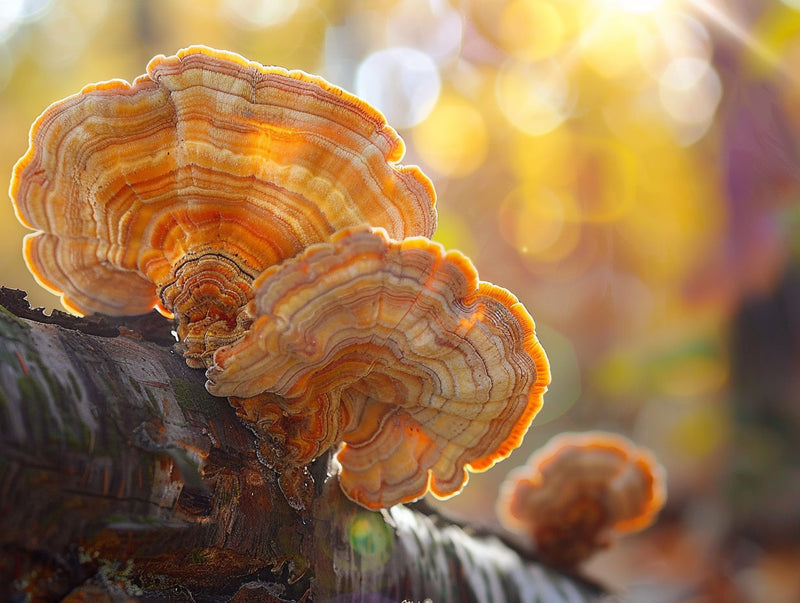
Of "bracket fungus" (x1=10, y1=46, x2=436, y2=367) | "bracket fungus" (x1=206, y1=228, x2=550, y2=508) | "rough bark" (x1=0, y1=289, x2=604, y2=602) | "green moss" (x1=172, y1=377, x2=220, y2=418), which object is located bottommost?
"rough bark" (x1=0, y1=289, x2=604, y2=602)

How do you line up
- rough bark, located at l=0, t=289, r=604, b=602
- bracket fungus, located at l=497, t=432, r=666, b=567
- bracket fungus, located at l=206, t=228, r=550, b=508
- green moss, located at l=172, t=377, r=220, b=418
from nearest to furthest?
rough bark, located at l=0, t=289, r=604, b=602, bracket fungus, located at l=206, t=228, r=550, b=508, green moss, located at l=172, t=377, r=220, b=418, bracket fungus, located at l=497, t=432, r=666, b=567

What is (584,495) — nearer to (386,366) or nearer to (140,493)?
(386,366)

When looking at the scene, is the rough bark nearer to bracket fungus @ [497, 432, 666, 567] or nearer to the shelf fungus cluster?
the shelf fungus cluster

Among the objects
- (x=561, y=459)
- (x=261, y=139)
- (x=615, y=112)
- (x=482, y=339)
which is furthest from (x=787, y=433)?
(x=615, y=112)

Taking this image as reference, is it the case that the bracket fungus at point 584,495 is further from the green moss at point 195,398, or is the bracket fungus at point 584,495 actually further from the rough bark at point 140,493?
the green moss at point 195,398

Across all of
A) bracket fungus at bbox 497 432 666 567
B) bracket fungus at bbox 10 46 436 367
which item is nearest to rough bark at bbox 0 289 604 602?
bracket fungus at bbox 10 46 436 367

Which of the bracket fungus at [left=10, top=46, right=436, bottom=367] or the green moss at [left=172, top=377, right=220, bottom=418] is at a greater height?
the bracket fungus at [left=10, top=46, right=436, bottom=367]

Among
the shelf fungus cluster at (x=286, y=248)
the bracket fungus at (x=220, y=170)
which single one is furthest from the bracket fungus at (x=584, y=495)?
the bracket fungus at (x=220, y=170)

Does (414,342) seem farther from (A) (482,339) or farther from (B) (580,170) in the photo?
(B) (580,170)
